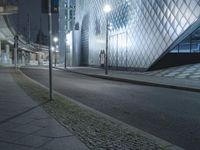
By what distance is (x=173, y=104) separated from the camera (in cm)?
1321

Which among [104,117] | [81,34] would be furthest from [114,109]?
[81,34]

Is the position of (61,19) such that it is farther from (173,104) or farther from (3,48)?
(173,104)

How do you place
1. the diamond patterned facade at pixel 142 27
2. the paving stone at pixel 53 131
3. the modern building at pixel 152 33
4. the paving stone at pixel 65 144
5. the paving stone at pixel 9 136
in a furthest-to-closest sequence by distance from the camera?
the diamond patterned facade at pixel 142 27
the modern building at pixel 152 33
the paving stone at pixel 53 131
the paving stone at pixel 9 136
the paving stone at pixel 65 144

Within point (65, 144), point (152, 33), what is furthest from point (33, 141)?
point (152, 33)

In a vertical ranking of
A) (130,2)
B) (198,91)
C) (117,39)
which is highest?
(130,2)

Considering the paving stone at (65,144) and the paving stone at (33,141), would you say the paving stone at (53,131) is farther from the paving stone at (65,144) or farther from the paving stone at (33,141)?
the paving stone at (65,144)

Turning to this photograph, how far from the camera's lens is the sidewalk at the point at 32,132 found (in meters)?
6.14

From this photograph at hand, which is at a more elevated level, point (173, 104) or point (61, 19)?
point (61, 19)

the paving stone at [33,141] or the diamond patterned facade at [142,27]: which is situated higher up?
the diamond patterned facade at [142,27]

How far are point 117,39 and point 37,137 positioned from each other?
136ft

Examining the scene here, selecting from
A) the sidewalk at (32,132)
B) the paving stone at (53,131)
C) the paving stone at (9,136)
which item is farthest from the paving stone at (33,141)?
the paving stone at (53,131)

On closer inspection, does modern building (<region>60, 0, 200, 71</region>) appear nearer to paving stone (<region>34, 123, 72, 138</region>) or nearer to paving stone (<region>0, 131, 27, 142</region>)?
paving stone (<region>34, 123, 72, 138</region>)

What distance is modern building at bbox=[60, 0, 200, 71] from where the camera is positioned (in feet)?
106

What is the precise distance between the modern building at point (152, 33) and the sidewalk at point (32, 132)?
75.2 feet
